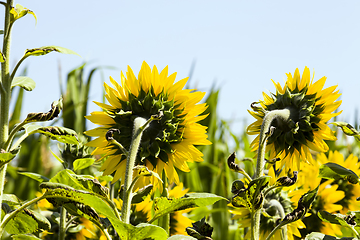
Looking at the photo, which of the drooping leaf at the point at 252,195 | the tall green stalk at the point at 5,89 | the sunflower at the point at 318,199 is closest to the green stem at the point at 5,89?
the tall green stalk at the point at 5,89

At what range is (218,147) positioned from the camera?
6.84ft

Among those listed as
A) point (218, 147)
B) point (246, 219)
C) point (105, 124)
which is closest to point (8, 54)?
point (105, 124)

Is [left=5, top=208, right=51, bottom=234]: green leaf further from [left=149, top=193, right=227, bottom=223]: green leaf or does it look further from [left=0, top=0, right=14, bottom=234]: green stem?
[left=149, top=193, right=227, bottom=223]: green leaf

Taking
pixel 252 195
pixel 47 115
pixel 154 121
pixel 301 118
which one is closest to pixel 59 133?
pixel 47 115

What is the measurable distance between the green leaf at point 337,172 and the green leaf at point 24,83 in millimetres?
473

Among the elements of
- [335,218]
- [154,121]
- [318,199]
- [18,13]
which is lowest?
[318,199]

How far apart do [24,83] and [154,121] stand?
7.9 inches

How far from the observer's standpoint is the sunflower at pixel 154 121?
0.61 m

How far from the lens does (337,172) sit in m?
0.62

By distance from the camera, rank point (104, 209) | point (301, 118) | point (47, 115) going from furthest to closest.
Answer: point (301, 118), point (47, 115), point (104, 209)

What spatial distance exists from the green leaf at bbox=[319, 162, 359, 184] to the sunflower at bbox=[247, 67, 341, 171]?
40 millimetres

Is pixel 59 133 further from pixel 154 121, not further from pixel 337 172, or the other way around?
pixel 337 172

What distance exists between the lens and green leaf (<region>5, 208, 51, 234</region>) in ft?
1.86

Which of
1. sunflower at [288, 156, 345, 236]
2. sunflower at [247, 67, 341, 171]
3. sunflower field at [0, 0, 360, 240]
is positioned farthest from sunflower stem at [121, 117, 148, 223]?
sunflower at [288, 156, 345, 236]
